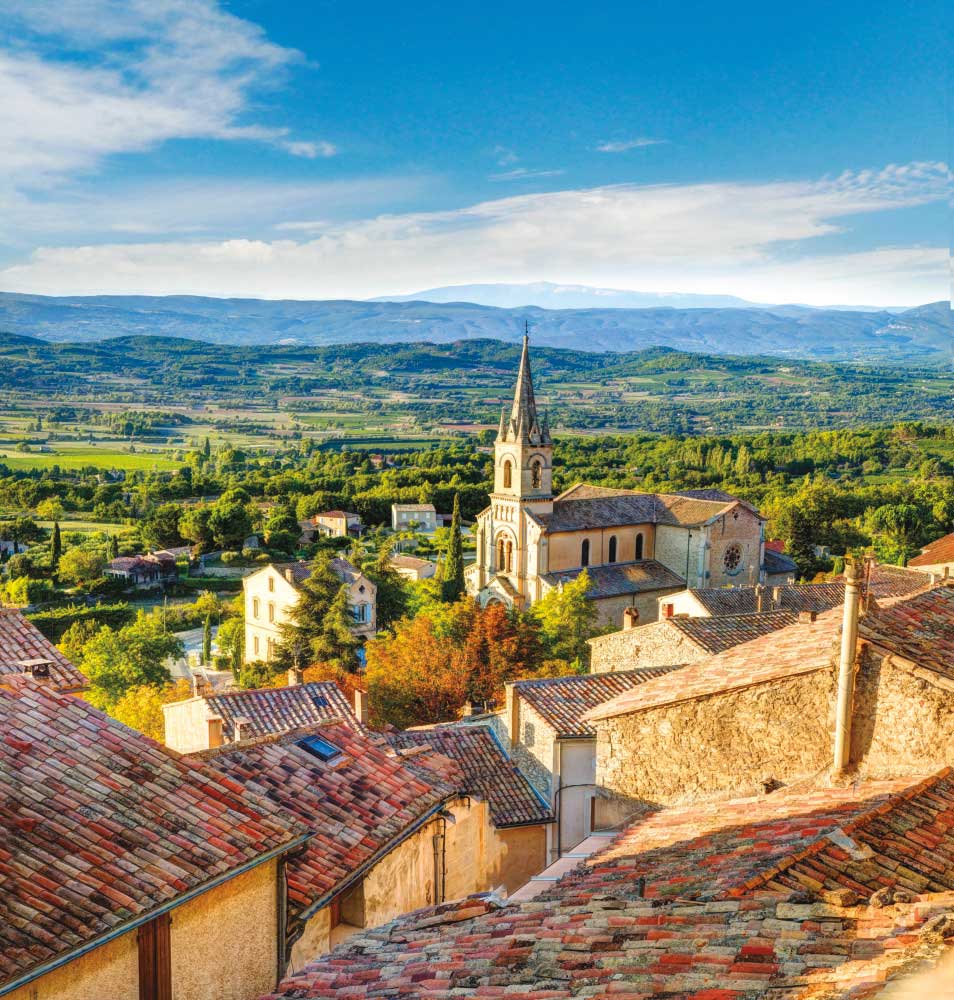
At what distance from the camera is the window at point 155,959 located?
22.8ft

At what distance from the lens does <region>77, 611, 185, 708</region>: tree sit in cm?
3447

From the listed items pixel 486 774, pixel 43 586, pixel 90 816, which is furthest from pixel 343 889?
pixel 43 586

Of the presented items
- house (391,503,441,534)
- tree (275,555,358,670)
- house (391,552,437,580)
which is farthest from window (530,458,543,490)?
house (391,503,441,534)

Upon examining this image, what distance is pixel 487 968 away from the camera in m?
6.23

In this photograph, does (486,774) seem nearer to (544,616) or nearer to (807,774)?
(807,774)

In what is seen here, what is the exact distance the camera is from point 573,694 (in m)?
18.8

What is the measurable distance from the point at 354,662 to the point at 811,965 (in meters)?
34.1

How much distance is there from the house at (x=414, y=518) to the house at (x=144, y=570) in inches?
957

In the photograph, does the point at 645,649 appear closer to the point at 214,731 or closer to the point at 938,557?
the point at 214,731

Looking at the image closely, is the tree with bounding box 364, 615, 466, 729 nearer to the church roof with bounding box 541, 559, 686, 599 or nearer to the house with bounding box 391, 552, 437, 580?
the church roof with bounding box 541, 559, 686, 599

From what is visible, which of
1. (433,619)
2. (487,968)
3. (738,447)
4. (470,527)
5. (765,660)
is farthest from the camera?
(738,447)

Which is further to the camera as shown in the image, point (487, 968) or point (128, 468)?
point (128, 468)

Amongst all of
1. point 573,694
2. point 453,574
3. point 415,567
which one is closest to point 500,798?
point 573,694

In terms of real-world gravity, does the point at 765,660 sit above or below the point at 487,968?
above
